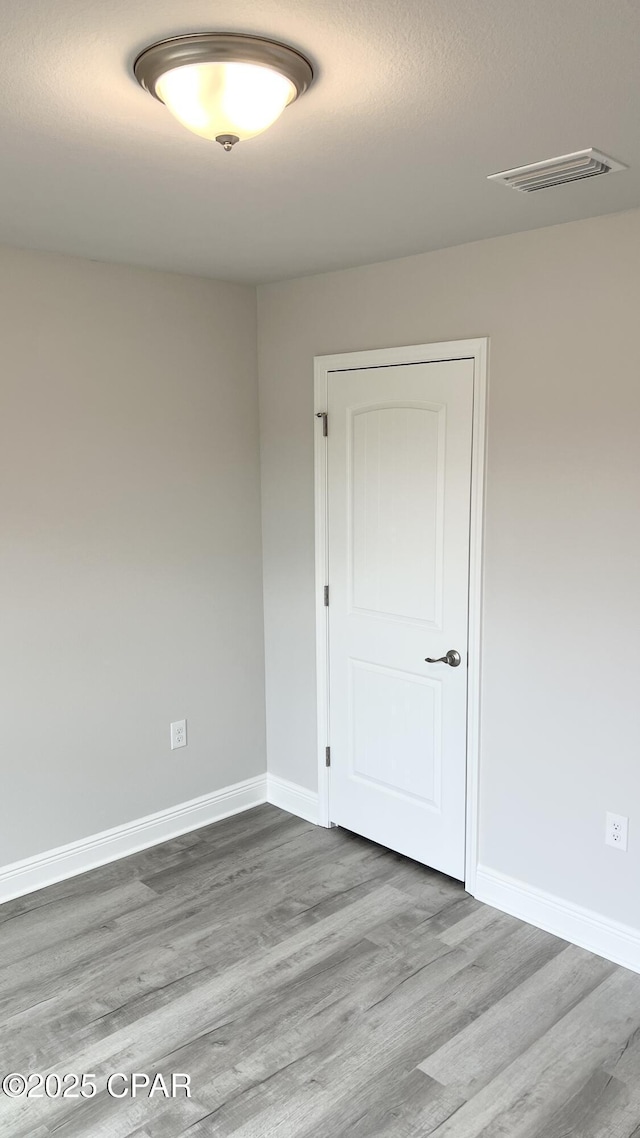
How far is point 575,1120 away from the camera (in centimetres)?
221

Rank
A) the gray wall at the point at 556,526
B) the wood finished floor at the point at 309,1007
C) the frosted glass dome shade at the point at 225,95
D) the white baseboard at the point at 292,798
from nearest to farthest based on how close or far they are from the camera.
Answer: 1. the frosted glass dome shade at the point at 225,95
2. the wood finished floor at the point at 309,1007
3. the gray wall at the point at 556,526
4. the white baseboard at the point at 292,798

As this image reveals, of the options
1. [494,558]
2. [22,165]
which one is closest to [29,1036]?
[494,558]

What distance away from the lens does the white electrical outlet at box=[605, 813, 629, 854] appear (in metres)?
2.80

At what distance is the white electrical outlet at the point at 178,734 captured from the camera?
12.4ft

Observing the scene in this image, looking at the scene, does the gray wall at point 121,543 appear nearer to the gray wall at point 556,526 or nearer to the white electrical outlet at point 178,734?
the white electrical outlet at point 178,734

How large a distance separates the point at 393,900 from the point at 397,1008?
2.06ft

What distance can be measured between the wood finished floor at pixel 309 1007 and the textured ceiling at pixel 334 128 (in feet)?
7.98

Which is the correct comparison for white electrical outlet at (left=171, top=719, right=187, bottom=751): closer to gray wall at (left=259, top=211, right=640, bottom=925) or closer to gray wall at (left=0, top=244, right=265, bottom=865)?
gray wall at (left=0, top=244, right=265, bottom=865)

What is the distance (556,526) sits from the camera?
2863 mm

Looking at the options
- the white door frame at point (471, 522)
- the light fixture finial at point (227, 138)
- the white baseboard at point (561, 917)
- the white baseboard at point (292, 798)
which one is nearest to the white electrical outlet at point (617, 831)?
the white baseboard at point (561, 917)

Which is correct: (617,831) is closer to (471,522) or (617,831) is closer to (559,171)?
(471,522)

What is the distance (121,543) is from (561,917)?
2196mm

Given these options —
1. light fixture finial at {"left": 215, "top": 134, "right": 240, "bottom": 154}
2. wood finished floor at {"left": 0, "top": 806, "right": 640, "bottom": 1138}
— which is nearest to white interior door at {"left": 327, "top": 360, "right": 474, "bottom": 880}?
wood finished floor at {"left": 0, "top": 806, "right": 640, "bottom": 1138}

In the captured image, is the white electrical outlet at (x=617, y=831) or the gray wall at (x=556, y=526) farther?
the white electrical outlet at (x=617, y=831)
